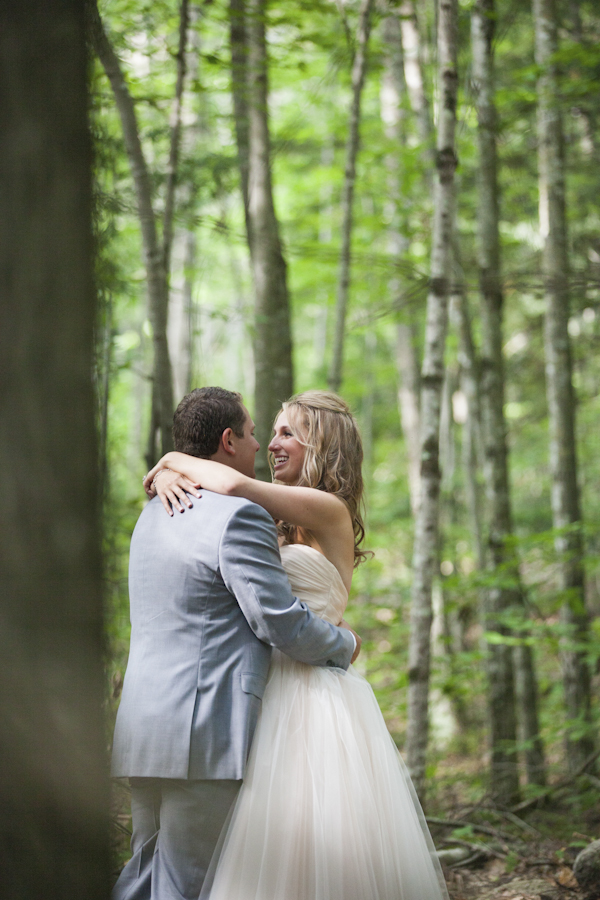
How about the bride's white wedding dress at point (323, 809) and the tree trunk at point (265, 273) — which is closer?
the bride's white wedding dress at point (323, 809)

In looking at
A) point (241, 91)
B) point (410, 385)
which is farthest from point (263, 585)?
point (410, 385)

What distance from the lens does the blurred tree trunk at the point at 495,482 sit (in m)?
5.60

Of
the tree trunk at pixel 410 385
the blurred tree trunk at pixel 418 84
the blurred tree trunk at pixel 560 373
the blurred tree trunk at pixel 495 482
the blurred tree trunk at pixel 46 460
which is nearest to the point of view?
the blurred tree trunk at pixel 46 460

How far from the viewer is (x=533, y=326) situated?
9117 mm

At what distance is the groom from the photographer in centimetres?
215

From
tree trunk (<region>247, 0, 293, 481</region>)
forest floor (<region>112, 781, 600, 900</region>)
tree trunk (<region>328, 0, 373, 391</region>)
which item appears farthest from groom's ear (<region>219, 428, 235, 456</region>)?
tree trunk (<region>328, 0, 373, 391</region>)

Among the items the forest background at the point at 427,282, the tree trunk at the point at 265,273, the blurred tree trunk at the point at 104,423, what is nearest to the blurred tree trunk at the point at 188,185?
the forest background at the point at 427,282

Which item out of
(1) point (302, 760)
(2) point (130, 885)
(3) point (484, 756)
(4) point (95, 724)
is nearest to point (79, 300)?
(4) point (95, 724)

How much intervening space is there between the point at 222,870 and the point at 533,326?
8252 mm

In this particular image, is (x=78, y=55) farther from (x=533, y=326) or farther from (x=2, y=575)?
(x=533, y=326)

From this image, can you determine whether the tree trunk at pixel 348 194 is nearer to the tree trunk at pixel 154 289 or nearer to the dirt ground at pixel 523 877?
the tree trunk at pixel 154 289

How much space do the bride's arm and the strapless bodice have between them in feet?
0.36

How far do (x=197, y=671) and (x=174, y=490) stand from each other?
60 cm

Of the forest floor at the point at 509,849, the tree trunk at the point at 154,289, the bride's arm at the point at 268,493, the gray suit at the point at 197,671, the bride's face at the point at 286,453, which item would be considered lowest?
the forest floor at the point at 509,849
